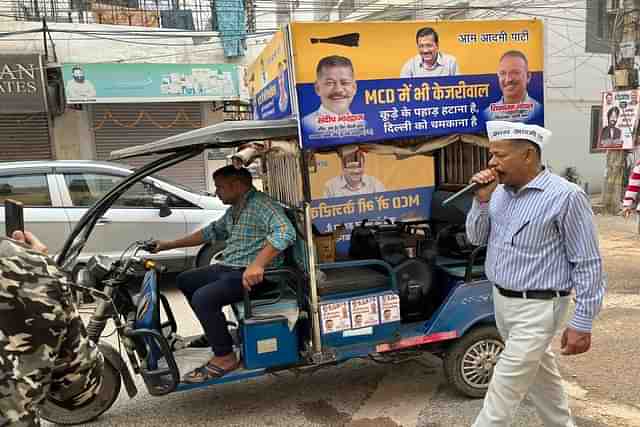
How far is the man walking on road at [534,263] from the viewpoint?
2.29 m

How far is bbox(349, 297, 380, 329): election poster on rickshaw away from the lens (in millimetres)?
3281

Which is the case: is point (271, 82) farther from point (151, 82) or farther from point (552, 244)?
point (151, 82)

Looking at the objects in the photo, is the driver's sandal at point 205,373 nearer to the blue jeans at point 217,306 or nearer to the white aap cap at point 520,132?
the blue jeans at point 217,306

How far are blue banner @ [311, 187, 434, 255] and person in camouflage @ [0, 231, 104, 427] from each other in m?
3.66

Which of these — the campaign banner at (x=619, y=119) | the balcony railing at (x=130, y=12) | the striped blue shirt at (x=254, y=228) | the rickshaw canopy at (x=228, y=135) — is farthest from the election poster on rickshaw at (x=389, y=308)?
the balcony railing at (x=130, y=12)

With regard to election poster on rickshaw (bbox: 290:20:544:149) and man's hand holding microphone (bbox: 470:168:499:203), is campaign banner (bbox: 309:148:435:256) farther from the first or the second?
man's hand holding microphone (bbox: 470:168:499:203)

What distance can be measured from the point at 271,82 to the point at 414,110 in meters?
1.08

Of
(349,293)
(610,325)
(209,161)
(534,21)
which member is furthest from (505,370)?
(209,161)

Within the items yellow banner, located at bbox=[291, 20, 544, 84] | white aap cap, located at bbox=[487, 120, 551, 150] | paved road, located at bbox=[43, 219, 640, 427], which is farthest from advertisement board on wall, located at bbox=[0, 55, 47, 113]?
white aap cap, located at bbox=[487, 120, 551, 150]

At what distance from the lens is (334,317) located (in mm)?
3234

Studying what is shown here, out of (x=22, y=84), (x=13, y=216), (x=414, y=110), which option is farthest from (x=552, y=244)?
(x=22, y=84)

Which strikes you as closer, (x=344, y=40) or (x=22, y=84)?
(x=344, y=40)

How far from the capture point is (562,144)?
1392 centimetres

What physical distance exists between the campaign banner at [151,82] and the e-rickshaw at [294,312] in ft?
27.0
